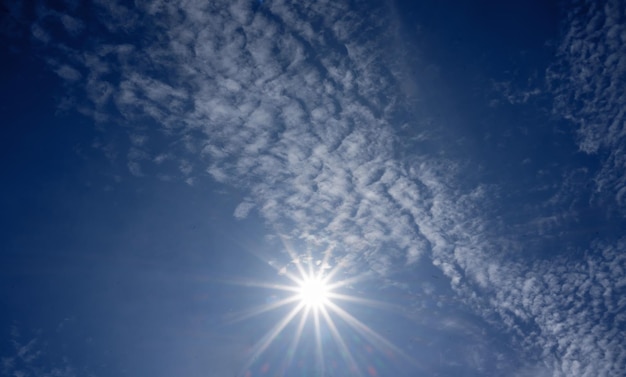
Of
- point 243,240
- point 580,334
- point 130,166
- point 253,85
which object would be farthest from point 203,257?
point 580,334

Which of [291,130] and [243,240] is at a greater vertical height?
[291,130]

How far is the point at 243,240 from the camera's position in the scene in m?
7.23

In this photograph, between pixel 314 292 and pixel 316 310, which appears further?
pixel 316 310

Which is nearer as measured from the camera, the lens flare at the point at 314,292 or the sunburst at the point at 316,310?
the sunburst at the point at 316,310

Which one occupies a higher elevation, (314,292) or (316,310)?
(314,292)

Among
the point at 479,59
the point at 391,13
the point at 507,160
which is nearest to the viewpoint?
the point at 391,13

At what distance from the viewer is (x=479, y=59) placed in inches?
207

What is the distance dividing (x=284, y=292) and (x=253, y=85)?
5.38 meters

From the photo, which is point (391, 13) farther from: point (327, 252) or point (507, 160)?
point (327, 252)

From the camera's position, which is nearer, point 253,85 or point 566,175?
point 253,85

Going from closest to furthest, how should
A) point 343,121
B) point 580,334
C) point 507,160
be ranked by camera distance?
point 343,121, point 507,160, point 580,334

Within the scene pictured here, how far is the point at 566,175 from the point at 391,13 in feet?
16.6

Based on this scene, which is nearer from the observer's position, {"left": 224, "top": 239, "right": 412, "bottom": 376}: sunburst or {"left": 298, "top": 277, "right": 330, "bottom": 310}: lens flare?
{"left": 224, "top": 239, "right": 412, "bottom": 376}: sunburst

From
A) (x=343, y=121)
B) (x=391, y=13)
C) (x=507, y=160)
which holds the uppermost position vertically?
(x=391, y=13)
